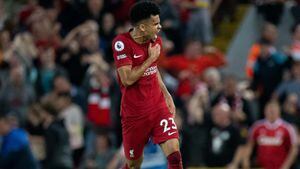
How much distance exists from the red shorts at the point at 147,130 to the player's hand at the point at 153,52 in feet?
2.04

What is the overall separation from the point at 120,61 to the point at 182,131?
6683mm

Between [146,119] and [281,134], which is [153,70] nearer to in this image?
[146,119]

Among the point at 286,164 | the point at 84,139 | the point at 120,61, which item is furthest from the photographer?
the point at 84,139

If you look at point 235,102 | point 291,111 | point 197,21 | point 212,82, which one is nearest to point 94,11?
point 197,21

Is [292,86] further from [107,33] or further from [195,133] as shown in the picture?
[107,33]

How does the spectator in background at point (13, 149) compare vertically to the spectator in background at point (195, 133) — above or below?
above

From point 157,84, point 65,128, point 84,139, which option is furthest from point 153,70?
point 84,139

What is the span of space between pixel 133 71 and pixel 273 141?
22.0ft

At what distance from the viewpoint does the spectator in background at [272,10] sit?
22391mm

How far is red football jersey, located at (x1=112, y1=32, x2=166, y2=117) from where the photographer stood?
42.5 feet

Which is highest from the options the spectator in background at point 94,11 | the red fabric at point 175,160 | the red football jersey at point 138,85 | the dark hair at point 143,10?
the dark hair at point 143,10

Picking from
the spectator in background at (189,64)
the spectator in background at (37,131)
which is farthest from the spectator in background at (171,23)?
the spectator in background at (37,131)

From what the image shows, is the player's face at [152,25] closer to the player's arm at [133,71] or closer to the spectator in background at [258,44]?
the player's arm at [133,71]

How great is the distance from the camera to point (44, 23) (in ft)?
67.6
